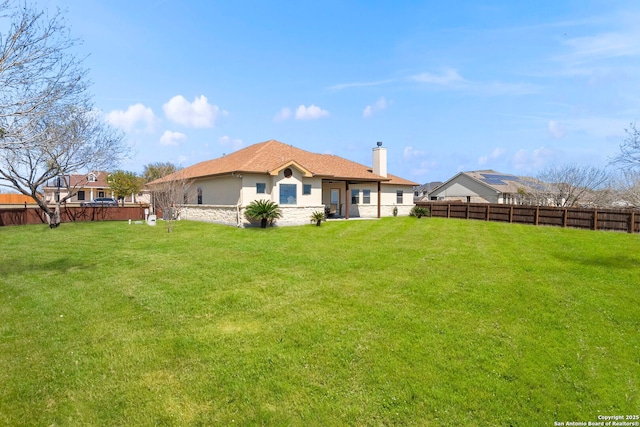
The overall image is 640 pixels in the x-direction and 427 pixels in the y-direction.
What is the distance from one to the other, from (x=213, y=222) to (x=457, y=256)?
15.9 meters

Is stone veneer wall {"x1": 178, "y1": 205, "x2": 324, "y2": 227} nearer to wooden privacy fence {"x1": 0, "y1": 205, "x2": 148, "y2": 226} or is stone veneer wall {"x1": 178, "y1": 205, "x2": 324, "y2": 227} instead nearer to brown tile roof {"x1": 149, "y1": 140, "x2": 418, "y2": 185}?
brown tile roof {"x1": 149, "y1": 140, "x2": 418, "y2": 185}

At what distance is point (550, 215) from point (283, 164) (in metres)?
16.5

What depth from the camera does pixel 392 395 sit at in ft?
13.7

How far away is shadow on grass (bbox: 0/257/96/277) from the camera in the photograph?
33.0 feet

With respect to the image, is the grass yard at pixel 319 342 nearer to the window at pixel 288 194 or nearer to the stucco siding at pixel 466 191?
the window at pixel 288 194

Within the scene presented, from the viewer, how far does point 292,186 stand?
2111 centimetres

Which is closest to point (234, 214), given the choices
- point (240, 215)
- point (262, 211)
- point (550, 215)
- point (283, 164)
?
point (240, 215)

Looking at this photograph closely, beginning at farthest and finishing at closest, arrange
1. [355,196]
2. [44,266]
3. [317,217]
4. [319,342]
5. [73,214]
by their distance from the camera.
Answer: [355,196]
[73,214]
[317,217]
[44,266]
[319,342]

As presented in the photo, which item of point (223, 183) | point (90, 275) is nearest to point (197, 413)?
point (90, 275)

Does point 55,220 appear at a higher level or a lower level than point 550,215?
lower

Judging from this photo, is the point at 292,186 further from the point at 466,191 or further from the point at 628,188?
the point at 466,191

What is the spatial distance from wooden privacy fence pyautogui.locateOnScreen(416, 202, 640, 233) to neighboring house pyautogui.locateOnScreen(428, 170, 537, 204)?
11891mm

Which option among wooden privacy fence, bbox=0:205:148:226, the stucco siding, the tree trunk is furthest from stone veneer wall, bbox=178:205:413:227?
the stucco siding

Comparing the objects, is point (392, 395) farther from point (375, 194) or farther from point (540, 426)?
point (375, 194)
